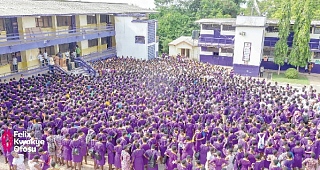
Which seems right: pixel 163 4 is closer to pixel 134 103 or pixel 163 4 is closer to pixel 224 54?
pixel 224 54

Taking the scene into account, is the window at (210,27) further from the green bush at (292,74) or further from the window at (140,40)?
the green bush at (292,74)

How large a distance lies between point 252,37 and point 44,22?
1719cm

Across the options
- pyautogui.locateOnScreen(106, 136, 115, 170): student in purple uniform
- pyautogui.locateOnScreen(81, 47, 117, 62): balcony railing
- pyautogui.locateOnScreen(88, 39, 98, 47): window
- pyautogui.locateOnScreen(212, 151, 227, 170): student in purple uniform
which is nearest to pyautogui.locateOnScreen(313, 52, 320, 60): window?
pyautogui.locateOnScreen(81, 47, 117, 62): balcony railing

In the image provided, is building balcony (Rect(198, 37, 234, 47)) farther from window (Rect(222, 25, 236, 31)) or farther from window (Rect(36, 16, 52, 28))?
window (Rect(36, 16, 52, 28))

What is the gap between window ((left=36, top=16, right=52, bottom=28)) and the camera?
899 inches

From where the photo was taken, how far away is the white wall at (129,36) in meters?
29.1

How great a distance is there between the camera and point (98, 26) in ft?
94.5

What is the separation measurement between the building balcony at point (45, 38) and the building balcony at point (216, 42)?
960cm

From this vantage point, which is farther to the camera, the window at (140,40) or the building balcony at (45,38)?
the window at (140,40)

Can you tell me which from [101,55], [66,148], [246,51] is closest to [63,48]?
[101,55]

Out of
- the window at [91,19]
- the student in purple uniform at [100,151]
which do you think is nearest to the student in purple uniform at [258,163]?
the student in purple uniform at [100,151]

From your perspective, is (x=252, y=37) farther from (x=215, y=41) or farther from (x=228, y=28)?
(x=215, y=41)

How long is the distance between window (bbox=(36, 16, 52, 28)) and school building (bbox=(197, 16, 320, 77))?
14.4m

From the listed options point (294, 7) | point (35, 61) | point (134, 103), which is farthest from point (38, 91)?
point (294, 7)
